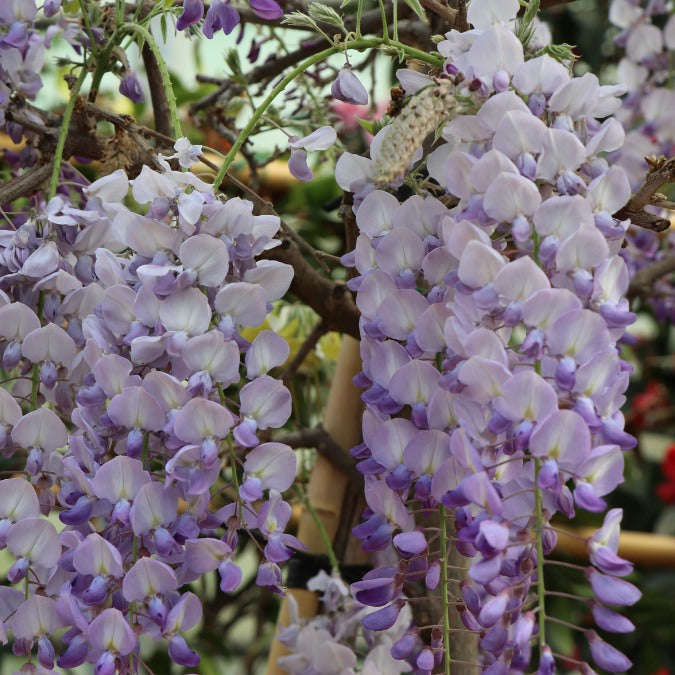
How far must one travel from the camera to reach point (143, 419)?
459 mm

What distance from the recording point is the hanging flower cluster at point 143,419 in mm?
457

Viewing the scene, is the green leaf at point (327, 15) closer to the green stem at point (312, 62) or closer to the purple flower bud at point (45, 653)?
the green stem at point (312, 62)

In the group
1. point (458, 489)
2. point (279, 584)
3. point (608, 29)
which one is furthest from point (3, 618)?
point (608, 29)

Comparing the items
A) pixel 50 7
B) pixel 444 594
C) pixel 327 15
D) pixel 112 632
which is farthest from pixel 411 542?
pixel 50 7

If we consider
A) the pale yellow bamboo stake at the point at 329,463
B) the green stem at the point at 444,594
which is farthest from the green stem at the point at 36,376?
the pale yellow bamboo stake at the point at 329,463

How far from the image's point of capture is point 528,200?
0.44 metres

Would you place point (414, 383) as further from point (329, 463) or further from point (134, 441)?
point (329, 463)

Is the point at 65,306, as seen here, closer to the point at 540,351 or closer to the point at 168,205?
the point at 168,205

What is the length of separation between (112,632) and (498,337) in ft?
0.69

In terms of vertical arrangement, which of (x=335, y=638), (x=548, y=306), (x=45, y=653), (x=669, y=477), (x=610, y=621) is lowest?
(x=669, y=477)

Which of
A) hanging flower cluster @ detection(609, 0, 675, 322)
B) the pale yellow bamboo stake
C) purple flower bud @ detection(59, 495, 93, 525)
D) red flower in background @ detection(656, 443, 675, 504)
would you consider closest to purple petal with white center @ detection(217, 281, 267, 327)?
purple flower bud @ detection(59, 495, 93, 525)

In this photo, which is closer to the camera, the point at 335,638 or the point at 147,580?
the point at 147,580

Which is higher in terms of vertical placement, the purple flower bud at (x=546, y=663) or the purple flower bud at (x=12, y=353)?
the purple flower bud at (x=546, y=663)

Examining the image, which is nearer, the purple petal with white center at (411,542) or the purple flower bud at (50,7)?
the purple petal with white center at (411,542)
